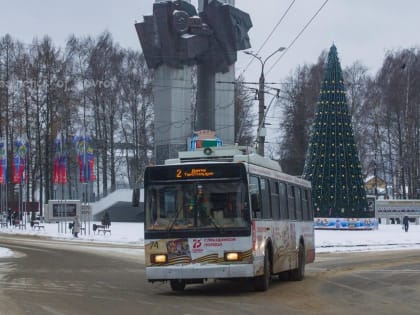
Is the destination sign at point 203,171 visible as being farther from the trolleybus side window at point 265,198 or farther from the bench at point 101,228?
the bench at point 101,228

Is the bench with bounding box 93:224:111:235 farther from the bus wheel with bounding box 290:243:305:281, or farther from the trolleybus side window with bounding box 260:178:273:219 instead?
the trolleybus side window with bounding box 260:178:273:219

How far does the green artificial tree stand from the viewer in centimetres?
5538

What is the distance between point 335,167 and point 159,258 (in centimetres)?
4022

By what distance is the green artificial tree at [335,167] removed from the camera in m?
55.4

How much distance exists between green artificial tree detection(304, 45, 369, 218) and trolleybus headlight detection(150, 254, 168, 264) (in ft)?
131

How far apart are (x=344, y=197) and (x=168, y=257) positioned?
40479 mm

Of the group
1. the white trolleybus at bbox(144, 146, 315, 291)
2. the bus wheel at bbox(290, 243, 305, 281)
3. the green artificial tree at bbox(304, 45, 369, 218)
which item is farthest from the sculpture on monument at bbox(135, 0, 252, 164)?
the white trolleybus at bbox(144, 146, 315, 291)

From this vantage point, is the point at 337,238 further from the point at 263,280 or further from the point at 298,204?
the point at 263,280

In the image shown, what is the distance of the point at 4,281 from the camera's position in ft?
67.7

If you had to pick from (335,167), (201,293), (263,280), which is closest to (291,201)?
(263,280)

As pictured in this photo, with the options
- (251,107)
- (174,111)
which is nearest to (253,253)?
(174,111)

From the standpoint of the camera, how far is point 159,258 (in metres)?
16.3

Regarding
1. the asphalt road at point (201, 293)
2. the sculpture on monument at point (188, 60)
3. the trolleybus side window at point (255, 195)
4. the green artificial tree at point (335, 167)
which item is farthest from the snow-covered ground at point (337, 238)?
the trolleybus side window at point (255, 195)

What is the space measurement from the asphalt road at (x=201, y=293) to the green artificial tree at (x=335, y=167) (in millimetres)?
27946
